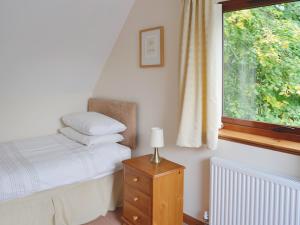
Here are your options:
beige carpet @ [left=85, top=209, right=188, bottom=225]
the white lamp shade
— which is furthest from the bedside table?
beige carpet @ [left=85, top=209, right=188, bottom=225]

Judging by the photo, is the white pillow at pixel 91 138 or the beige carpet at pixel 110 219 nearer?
the beige carpet at pixel 110 219

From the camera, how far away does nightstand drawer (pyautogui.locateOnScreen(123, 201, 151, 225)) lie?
2.17 m

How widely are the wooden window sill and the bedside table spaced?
0.45 metres

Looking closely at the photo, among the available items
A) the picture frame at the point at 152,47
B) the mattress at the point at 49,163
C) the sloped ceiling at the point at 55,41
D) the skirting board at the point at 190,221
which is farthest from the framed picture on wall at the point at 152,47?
the skirting board at the point at 190,221

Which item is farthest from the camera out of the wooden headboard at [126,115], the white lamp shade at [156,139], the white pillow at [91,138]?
the wooden headboard at [126,115]

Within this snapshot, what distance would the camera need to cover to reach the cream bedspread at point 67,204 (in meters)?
2.15

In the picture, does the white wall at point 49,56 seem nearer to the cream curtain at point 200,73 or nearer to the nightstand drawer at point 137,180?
the cream curtain at point 200,73

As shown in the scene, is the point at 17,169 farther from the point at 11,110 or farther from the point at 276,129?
the point at 276,129

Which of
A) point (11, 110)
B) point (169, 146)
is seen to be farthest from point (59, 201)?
point (11, 110)

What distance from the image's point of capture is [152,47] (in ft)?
8.86

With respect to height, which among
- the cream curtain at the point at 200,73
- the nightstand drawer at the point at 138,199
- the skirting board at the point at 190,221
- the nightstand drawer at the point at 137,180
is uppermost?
the cream curtain at the point at 200,73

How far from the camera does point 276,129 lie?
6.41ft

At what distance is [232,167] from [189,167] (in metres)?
0.56

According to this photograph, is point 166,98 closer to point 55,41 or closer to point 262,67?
point 262,67
